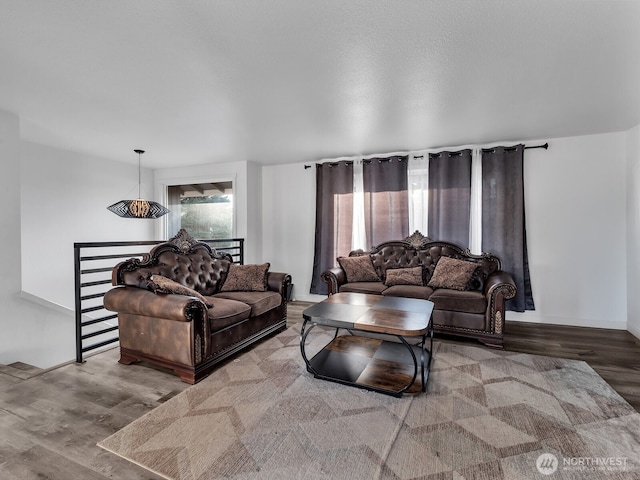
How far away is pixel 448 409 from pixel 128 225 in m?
5.90

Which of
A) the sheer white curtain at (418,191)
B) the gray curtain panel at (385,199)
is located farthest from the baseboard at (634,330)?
the gray curtain panel at (385,199)

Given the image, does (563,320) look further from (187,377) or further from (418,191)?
(187,377)

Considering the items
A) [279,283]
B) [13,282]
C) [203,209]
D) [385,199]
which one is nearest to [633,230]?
[385,199]

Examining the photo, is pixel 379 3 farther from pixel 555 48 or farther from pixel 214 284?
pixel 214 284

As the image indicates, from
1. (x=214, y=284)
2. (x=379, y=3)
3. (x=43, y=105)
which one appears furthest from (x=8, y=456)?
(x=379, y=3)

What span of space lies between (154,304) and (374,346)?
6.98 feet

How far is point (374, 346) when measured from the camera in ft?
10.3

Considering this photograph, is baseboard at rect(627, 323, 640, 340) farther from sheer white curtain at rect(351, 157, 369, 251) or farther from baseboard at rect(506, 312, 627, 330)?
sheer white curtain at rect(351, 157, 369, 251)

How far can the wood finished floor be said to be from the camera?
163cm

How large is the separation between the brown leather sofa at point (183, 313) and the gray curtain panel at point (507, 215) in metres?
3.12

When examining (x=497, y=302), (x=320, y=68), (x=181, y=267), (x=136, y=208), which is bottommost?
(x=497, y=302)

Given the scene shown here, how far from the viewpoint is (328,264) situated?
5.22m

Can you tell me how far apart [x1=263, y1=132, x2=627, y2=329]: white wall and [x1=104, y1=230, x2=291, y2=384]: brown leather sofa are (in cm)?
360

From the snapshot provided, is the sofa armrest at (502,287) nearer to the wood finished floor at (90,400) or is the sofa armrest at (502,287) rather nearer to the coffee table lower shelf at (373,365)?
the wood finished floor at (90,400)
